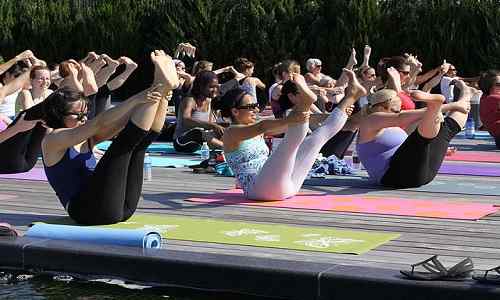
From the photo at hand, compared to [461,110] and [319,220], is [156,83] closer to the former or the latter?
[319,220]

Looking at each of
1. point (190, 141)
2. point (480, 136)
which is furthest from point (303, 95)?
point (480, 136)

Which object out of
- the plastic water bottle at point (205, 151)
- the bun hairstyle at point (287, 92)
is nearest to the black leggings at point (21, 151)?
the plastic water bottle at point (205, 151)

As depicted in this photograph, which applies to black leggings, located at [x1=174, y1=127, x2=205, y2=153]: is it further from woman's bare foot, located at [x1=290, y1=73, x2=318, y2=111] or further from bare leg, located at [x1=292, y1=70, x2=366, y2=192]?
woman's bare foot, located at [x1=290, y1=73, x2=318, y2=111]

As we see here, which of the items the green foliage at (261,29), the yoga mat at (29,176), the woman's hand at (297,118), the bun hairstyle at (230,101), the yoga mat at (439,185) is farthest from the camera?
the green foliage at (261,29)

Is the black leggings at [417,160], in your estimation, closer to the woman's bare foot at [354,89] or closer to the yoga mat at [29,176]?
the woman's bare foot at [354,89]

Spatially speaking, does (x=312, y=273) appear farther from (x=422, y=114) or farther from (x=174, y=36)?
(x=174, y=36)

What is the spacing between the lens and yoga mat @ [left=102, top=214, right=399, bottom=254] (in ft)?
21.7

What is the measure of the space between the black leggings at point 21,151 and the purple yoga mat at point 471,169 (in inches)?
161

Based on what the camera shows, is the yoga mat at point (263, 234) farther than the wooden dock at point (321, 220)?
Yes

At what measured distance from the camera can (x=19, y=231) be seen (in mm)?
7234

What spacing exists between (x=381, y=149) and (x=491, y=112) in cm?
429

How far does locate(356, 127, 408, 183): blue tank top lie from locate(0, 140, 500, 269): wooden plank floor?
283 mm

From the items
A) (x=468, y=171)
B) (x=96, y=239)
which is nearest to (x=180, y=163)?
(x=468, y=171)

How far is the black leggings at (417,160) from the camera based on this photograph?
360 inches
